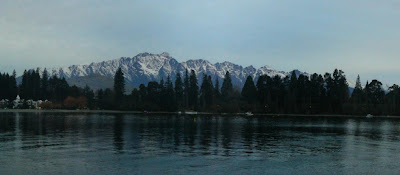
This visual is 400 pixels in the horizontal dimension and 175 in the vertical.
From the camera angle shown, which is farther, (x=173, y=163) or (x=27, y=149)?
(x=27, y=149)

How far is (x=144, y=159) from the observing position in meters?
41.2

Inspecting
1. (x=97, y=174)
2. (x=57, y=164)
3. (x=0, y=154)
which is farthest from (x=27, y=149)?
(x=97, y=174)

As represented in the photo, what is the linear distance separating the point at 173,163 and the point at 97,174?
819cm

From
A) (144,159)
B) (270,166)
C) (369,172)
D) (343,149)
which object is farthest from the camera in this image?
(343,149)

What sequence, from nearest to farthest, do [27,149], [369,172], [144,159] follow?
[369,172], [144,159], [27,149]

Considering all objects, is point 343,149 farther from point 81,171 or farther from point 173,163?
point 81,171

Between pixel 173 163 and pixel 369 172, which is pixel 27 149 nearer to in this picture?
pixel 173 163

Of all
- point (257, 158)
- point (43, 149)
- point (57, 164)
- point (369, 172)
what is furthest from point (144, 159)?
point (369, 172)

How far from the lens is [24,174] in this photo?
32.1 metres

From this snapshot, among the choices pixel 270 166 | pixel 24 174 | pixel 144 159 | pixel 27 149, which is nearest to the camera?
pixel 24 174

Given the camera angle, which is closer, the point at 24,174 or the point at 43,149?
the point at 24,174

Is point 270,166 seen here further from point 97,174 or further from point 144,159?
point 97,174

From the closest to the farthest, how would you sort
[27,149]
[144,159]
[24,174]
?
[24,174] < [144,159] < [27,149]

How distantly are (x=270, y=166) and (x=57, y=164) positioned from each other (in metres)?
19.0
